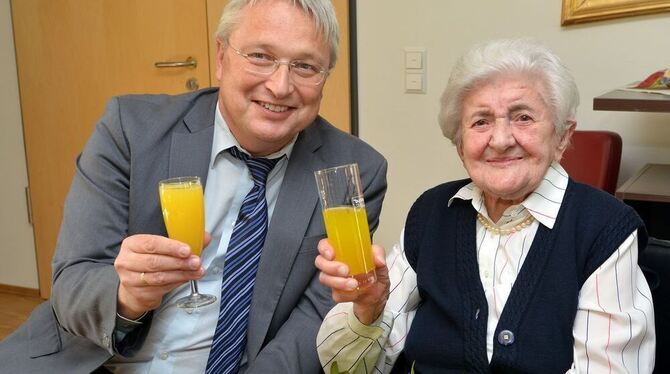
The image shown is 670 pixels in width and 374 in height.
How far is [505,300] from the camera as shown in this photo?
1371 mm

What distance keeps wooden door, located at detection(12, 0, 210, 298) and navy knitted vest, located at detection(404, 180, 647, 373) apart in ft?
6.69

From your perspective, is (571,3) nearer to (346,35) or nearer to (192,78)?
(346,35)

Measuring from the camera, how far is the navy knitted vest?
130cm

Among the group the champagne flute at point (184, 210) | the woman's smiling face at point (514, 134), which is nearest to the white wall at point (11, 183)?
the champagne flute at point (184, 210)

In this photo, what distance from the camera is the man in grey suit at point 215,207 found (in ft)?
4.99

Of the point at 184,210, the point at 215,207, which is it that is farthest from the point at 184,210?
the point at 215,207

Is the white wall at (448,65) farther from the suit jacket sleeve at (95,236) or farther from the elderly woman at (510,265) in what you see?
the suit jacket sleeve at (95,236)

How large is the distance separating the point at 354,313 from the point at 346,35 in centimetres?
170

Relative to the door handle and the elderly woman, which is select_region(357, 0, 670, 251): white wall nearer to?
the door handle

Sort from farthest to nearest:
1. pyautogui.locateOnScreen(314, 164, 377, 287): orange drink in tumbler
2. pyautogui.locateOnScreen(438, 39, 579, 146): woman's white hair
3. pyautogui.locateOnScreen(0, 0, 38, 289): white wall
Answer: pyautogui.locateOnScreen(0, 0, 38, 289): white wall, pyautogui.locateOnScreen(438, 39, 579, 146): woman's white hair, pyautogui.locateOnScreen(314, 164, 377, 287): orange drink in tumbler

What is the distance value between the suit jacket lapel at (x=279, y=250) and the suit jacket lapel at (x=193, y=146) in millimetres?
199

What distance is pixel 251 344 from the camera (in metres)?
1.58

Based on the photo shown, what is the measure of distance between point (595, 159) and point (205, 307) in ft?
4.37

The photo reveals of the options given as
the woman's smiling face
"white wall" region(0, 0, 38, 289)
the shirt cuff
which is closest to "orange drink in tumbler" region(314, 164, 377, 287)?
the shirt cuff
